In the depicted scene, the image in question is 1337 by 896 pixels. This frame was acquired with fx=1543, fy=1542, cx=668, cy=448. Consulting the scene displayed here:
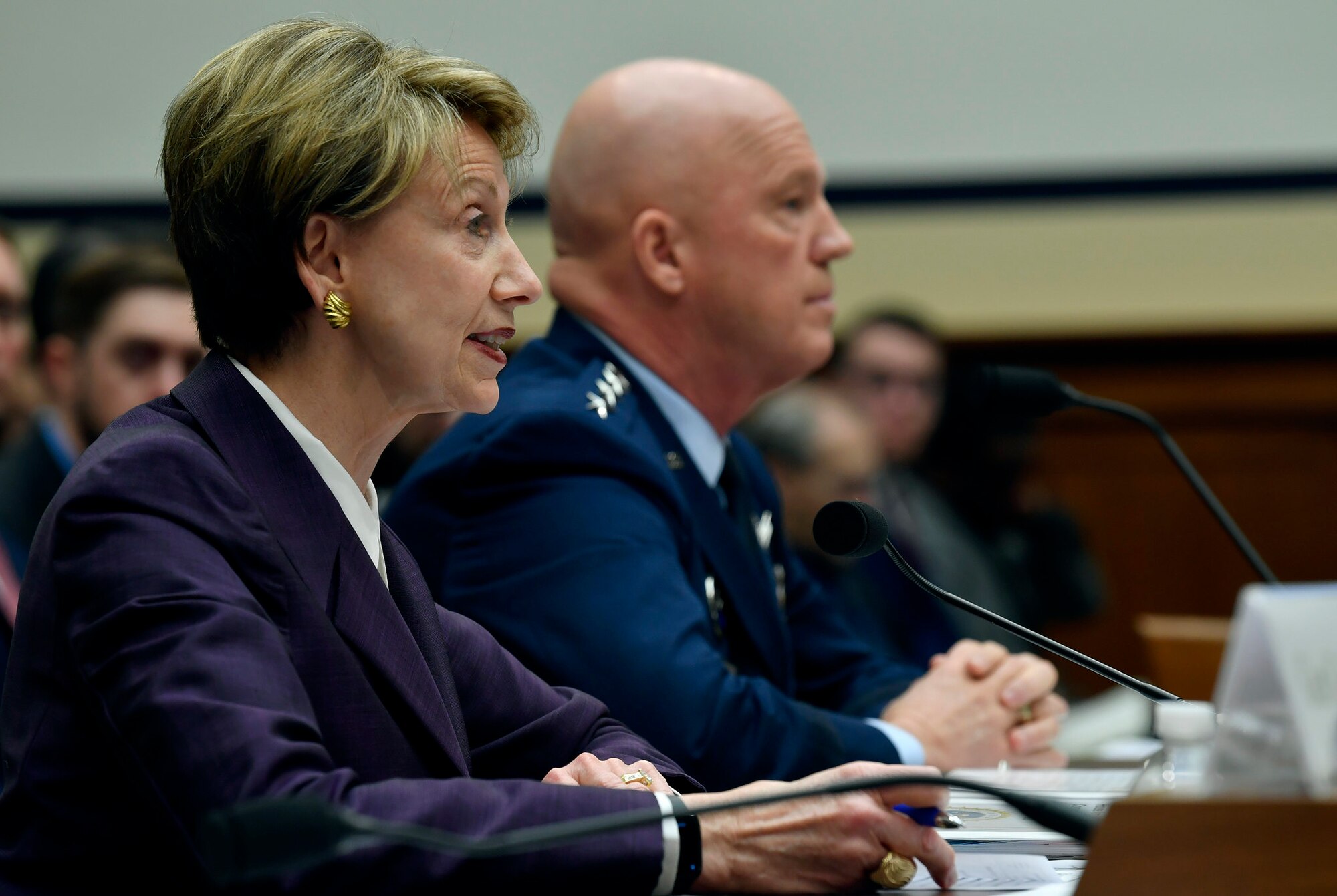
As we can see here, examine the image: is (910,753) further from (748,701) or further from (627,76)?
(627,76)

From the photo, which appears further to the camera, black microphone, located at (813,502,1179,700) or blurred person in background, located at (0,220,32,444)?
blurred person in background, located at (0,220,32,444)

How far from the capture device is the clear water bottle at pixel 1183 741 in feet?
2.86

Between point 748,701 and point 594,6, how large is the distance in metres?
2.28

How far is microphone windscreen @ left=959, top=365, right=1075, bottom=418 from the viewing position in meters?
1.78

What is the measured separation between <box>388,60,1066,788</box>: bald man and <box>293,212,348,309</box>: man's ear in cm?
50

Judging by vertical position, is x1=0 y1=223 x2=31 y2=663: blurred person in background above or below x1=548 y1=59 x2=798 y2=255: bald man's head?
Result: below

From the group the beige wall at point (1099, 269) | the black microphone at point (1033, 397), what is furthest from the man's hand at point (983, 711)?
the beige wall at point (1099, 269)

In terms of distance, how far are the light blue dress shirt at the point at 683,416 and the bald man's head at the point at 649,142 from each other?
0.15 metres

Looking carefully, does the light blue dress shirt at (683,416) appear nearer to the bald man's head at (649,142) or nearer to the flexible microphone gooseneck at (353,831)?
the bald man's head at (649,142)

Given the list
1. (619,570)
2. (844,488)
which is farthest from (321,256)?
(844,488)

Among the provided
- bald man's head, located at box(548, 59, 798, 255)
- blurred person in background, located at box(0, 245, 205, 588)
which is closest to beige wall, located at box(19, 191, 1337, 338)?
blurred person in background, located at box(0, 245, 205, 588)

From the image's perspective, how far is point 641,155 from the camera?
1.96m

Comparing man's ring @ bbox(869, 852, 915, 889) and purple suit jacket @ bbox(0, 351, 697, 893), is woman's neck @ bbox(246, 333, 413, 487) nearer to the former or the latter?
purple suit jacket @ bbox(0, 351, 697, 893)

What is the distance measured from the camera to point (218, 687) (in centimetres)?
91
